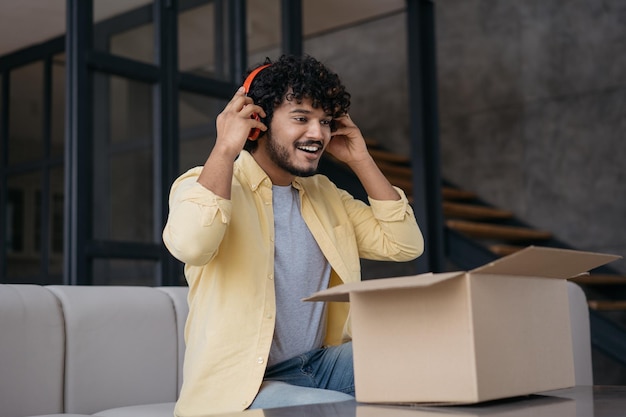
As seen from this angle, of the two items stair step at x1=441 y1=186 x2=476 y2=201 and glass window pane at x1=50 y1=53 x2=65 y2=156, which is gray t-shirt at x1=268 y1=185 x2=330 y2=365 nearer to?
glass window pane at x1=50 y1=53 x2=65 y2=156

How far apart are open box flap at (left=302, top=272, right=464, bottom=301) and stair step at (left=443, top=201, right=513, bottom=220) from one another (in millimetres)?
3730

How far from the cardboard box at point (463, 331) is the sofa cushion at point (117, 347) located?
3.46ft

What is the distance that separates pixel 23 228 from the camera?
6.48m

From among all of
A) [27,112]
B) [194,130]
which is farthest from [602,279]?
[27,112]

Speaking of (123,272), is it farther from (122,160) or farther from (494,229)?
(494,229)

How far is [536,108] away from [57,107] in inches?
116

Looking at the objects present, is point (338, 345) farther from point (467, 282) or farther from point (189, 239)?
point (467, 282)

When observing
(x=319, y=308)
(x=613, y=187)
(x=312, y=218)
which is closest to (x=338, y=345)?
(x=319, y=308)

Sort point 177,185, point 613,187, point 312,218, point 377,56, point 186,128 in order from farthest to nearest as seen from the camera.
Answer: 1. point 377,56
2. point 613,187
3. point 186,128
4. point 312,218
5. point 177,185

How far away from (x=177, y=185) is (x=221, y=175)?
0.55ft

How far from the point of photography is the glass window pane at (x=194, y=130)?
3428 millimetres

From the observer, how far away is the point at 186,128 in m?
3.45

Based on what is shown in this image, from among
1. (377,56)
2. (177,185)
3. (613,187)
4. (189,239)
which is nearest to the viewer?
(189,239)

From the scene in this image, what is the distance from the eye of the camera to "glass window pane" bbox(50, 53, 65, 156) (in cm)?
468
